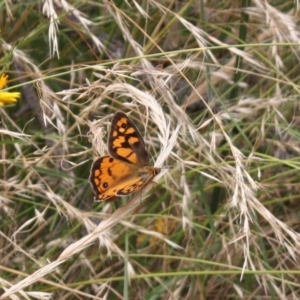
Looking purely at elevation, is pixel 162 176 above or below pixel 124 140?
below

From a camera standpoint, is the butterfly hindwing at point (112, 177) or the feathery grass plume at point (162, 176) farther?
the feathery grass plume at point (162, 176)

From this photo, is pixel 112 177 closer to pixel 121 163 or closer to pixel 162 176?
pixel 121 163

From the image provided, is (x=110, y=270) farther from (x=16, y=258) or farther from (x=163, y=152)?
(x=163, y=152)

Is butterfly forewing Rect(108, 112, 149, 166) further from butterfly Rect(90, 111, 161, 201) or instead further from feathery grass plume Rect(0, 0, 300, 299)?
feathery grass plume Rect(0, 0, 300, 299)

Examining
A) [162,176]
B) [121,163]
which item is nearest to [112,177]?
[121,163]

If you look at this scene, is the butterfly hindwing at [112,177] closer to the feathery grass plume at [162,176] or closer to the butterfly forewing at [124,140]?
the butterfly forewing at [124,140]

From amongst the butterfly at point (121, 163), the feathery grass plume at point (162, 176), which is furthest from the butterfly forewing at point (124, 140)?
the feathery grass plume at point (162, 176)

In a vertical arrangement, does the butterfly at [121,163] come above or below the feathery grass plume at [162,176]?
above

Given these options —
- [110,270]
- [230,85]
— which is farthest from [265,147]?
[110,270]

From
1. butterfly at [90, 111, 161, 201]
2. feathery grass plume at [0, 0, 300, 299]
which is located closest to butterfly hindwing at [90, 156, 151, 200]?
butterfly at [90, 111, 161, 201]
